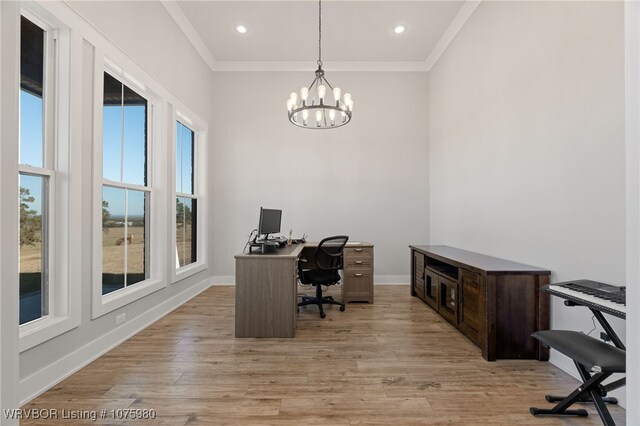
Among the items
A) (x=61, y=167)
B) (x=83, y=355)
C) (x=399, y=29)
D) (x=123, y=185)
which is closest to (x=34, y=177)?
(x=61, y=167)

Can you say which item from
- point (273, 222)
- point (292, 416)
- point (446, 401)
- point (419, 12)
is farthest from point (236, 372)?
point (419, 12)

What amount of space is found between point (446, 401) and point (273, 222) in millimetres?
2704

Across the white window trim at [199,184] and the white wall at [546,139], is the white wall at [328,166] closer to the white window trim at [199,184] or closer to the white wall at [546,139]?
the white window trim at [199,184]

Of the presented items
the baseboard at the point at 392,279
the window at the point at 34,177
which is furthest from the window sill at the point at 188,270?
the baseboard at the point at 392,279

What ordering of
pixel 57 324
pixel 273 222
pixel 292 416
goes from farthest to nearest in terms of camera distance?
pixel 273 222 → pixel 57 324 → pixel 292 416

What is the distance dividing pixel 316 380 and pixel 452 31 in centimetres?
476

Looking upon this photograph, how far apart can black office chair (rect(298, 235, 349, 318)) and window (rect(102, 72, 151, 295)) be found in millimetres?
1925

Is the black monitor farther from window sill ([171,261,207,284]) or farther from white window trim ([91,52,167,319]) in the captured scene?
window sill ([171,261,207,284])

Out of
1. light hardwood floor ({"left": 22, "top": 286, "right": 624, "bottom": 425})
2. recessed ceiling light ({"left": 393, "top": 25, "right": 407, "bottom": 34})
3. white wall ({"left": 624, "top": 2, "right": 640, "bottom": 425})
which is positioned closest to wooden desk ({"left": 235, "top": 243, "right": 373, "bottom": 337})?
light hardwood floor ({"left": 22, "top": 286, "right": 624, "bottom": 425})

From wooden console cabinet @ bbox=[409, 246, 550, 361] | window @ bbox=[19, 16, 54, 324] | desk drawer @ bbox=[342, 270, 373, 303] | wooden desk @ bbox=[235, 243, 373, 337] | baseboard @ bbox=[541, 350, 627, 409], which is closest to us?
window @ bbox=[19, 16, 54, 324]

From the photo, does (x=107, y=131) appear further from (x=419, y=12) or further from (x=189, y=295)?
(x=419, y=12)

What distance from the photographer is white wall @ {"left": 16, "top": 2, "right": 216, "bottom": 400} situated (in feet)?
6.68

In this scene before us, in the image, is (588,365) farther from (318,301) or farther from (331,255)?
(318,301)

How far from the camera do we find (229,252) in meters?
5.06
